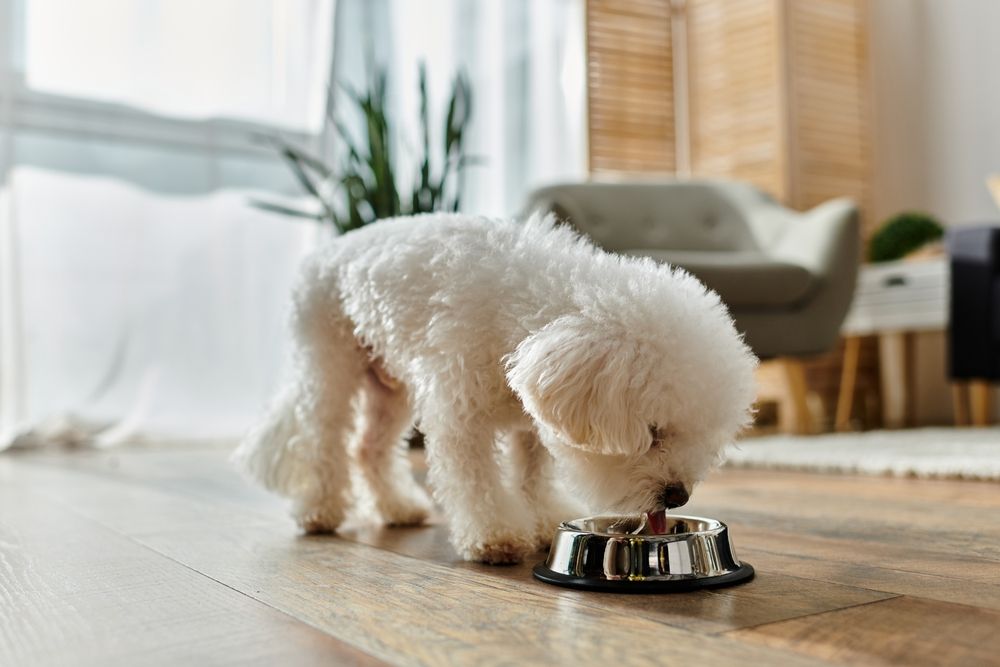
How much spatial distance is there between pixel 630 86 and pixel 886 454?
2.98 metres

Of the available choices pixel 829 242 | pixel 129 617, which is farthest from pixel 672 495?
pixel 829 242

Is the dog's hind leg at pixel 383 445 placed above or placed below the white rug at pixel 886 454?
above

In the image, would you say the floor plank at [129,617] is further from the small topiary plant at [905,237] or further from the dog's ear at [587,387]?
the small topiary plant at [905,237]

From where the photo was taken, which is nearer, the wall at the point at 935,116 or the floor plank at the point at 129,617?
the floor plank at the point at 129,617

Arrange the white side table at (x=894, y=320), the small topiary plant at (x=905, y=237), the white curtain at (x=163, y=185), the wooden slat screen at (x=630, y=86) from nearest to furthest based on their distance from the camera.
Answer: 1. the white curtain at (x=163, y=185)
2. the white side table at (x=894, y=320)
3. the small topiary plant at (x=905, y=237)
4. the wooden slat screen at (x=630, y=86)

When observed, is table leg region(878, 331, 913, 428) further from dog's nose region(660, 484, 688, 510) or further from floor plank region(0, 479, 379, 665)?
floor plank region(0, 479, 379, 665)

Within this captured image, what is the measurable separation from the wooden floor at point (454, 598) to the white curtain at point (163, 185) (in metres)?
2.24

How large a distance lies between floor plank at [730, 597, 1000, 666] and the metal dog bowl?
201mm

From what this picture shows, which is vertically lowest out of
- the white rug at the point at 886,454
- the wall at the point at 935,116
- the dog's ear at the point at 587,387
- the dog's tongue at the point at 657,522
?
the white rug at the point at 886,454

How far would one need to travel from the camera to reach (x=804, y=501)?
2.06 m

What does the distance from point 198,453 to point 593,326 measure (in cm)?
291

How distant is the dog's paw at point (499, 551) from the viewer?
140cm

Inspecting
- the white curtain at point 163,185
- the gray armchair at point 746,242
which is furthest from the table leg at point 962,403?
the white curtain at point 163,185

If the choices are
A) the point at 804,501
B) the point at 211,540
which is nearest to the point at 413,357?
the point at 211,540
